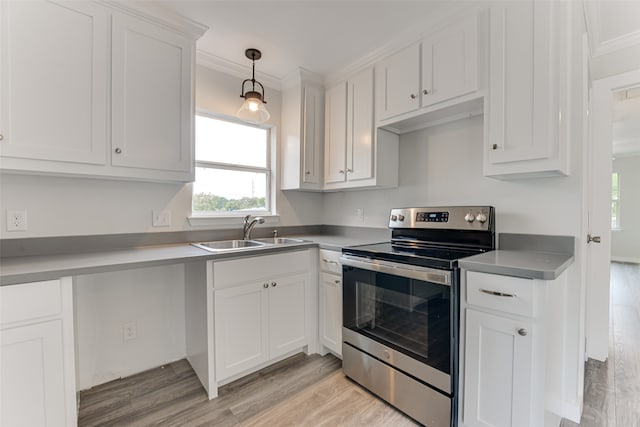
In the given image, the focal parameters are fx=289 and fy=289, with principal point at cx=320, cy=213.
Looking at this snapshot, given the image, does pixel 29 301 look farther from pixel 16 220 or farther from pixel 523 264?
pixel 523 264

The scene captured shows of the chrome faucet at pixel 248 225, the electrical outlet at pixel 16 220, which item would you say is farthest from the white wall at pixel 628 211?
the electrical outlet at pixel 16 220

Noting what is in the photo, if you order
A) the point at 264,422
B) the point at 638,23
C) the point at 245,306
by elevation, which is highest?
the point at 638,23

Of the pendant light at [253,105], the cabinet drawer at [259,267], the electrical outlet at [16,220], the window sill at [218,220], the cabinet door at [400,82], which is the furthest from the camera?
the window sill at [218,220]

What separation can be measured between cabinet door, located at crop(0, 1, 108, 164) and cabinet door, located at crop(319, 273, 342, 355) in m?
1.63

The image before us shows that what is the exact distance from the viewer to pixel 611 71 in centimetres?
203

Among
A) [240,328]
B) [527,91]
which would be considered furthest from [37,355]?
[527,91]

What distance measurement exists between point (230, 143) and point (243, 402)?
197 centimetres

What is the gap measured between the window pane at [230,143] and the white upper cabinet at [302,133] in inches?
9.4

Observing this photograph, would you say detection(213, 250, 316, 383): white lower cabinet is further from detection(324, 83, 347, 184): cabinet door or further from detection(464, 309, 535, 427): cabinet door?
detection(464, 309, 535, 427): cabinet door

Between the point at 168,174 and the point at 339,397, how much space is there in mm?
1776

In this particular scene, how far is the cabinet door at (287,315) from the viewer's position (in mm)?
2035

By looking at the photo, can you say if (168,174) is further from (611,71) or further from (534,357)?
(611,71)

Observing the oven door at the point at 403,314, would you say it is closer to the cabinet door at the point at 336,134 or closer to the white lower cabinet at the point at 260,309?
the white lower cabinet at the point at 260,309

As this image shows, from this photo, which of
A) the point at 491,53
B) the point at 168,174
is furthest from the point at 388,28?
the point at 168,174
